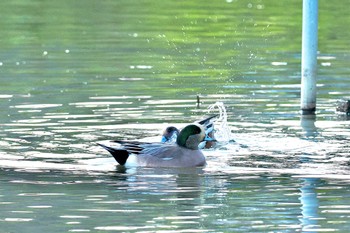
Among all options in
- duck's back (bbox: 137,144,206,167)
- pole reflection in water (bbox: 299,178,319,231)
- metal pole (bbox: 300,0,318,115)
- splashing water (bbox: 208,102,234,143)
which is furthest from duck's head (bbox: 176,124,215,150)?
metal pole (bbox: 300,0,318,115)

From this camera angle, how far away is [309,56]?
18.8 m

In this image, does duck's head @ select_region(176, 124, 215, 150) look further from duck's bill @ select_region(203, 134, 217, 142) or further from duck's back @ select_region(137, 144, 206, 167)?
duck's bill @ select_region(203, 134, 217, 142)

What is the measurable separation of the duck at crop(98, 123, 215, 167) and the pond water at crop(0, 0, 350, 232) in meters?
0.17

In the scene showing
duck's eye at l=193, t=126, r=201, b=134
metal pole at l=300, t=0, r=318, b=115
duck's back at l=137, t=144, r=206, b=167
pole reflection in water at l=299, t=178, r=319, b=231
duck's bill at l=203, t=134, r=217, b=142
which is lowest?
pole reflection in water at l=299, t=178, r=319, b=231

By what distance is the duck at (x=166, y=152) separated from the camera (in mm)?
15031

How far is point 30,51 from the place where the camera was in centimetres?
2639

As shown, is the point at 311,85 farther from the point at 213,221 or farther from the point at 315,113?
the point at 213,221

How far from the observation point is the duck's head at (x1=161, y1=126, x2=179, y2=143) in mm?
16312

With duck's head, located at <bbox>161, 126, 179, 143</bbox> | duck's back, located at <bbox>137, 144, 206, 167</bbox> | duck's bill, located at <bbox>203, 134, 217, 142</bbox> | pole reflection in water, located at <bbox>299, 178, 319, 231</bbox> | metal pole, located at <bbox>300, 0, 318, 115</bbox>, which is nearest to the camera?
pole reflection in water, located at <bbox>299, 178, 319, 231</bbox>

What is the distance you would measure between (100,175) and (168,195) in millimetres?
1368

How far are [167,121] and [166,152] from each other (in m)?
2.87

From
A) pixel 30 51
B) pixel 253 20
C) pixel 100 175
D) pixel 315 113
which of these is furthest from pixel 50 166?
pixel 253 20

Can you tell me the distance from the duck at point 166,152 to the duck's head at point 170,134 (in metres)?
0.97

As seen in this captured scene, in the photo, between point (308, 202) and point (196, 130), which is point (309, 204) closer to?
point (308, 202)
